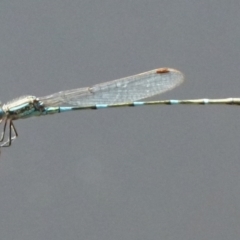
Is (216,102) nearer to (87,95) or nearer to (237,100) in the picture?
(237,100)

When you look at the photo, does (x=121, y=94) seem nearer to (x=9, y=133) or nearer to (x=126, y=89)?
(x=126, y=89)

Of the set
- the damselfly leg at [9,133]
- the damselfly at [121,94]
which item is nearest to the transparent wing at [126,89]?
the damselfly at [121,94]

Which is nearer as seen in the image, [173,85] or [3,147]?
[3,147]


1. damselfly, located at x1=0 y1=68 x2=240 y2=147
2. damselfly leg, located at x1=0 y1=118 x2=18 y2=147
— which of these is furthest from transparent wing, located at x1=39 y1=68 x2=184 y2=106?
damselfly leg, located at x1=0 y1=118 x2=18 y2=147

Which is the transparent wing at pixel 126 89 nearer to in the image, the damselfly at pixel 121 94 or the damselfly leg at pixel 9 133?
the damselfly at pixel 121 94

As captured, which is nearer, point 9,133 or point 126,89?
point 9,133

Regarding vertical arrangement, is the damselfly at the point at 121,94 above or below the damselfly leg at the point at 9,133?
above

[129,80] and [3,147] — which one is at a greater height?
[129,80]

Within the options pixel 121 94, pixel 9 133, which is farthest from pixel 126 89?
pixel 9 133

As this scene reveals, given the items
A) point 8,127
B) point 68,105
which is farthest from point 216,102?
point 8,127
